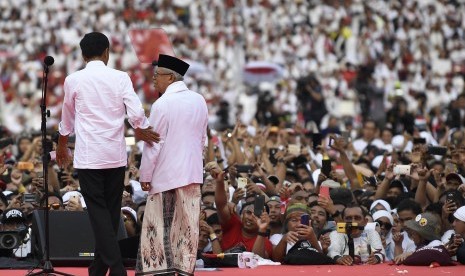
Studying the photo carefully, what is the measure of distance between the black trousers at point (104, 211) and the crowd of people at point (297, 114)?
171cm

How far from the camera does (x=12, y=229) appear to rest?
13.6 meters

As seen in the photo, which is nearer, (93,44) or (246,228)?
(93,44)

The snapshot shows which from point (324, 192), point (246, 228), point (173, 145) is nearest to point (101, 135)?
point (173, 145)

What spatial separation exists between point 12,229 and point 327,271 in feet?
9.60

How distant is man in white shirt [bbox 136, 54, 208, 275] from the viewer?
37.8 ft

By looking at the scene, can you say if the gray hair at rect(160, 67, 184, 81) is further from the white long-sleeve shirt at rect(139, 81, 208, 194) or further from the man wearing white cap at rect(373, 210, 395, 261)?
the man wearing white cap at rect(373, 210, 395, 261)

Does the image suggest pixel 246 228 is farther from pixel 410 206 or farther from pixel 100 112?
pixel 100 112

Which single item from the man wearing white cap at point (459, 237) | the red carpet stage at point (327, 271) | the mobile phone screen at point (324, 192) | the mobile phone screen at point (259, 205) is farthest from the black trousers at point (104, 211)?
the man wearing white cap at point (459, 237)

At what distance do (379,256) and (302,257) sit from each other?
77 centimetres

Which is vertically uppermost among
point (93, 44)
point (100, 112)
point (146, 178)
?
point (93, 44)

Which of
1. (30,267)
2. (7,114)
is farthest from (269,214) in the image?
(7,114)

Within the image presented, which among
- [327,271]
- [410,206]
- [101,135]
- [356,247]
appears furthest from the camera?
[410,206]

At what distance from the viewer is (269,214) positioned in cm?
1429

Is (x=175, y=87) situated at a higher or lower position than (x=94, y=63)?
lower
